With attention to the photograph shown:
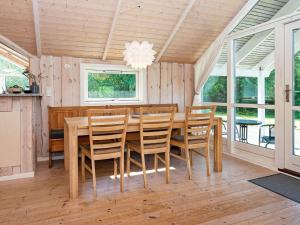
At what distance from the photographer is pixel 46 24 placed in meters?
3.71

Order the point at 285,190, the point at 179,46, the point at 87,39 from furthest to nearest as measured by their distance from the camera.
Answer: the point at 179,46
the point at 87,39
the point at 285,190

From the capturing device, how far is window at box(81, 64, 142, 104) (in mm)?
4762

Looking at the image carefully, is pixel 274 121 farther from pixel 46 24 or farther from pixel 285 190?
pixel 46 24

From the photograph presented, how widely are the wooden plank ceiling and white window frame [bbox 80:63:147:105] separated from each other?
199 mm

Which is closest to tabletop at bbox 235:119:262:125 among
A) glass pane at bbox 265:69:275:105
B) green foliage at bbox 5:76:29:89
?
glass pane at bbox 265:69:275:105

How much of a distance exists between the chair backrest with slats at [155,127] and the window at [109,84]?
1.97m

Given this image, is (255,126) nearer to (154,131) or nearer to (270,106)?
(270,106)

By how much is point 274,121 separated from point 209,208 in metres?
1.91

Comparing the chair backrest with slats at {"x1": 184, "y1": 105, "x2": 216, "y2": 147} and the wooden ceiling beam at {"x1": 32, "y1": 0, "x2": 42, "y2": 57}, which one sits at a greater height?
the wooden ceiling beam at {"x1": 32, "y1": 0, "x2": 42, "y2": 57}

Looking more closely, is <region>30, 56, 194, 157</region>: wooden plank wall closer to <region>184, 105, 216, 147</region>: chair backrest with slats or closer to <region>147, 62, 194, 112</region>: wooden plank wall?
<region>147, 62, 194, 112</region>: wooden plank wall

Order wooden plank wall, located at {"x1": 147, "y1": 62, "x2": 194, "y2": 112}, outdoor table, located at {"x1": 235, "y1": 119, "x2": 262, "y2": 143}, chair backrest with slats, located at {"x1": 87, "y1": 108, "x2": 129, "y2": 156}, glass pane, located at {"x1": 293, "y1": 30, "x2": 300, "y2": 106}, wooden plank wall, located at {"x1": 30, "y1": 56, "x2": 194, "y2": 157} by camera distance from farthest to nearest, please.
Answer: wooden plank wall, located at {"x1": 147, "y1": 62, "x2": 194, "y2": 112}
wooden plank wall, located at {"x1": 30, "y1": 56, "x2": 194, "y2": 157}
outdoor table, located at {"x1": 235, "y1": 119, "x2": 262, "y2": 143}
glass pane, located at {"x1": 293, "y1": 30, "x2": 300, "y2": 106}
chair backrest with slats, located at {"x1": 87, "y1": 108, "x2": 129, "y2": 156}

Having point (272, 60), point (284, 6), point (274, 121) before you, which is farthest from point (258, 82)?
point (284, 6)

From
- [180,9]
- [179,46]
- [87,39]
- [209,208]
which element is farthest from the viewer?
[179,46]

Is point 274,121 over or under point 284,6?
under
